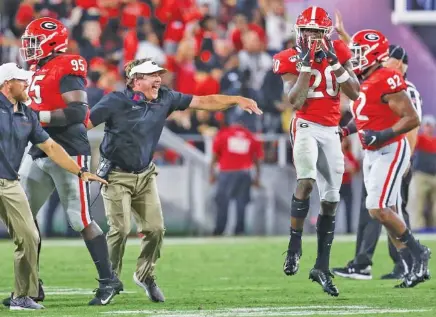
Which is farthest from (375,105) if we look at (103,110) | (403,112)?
(103,110)

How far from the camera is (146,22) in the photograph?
1939cm

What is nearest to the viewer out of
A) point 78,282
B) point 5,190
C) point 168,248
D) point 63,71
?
point 5,190

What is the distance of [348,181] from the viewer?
17.9m

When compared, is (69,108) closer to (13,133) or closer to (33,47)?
(33,47)

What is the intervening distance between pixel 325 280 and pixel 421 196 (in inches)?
371

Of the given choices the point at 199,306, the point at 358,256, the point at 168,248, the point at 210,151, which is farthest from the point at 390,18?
the point at 199,306

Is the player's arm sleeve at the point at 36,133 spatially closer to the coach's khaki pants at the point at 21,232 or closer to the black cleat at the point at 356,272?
the coach's khaki pants at the point at 21,232

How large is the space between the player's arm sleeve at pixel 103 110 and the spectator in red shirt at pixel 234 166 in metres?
8.55

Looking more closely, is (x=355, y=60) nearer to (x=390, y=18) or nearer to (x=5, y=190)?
(x=5, y=190)

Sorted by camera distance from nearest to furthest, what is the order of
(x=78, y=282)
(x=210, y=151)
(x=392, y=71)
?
1. (x=392, y=71)
2. (x=78, y=282)
3. (x=210, y=151)

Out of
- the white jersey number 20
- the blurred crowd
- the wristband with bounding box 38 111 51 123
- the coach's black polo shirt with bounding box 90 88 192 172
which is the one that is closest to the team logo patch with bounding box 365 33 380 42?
the white jersey number 20

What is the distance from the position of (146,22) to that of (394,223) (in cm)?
992

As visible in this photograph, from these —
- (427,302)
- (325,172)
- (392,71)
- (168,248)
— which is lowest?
(168,248)

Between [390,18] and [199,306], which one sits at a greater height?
[390,18]
